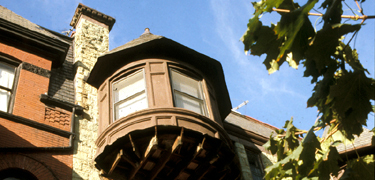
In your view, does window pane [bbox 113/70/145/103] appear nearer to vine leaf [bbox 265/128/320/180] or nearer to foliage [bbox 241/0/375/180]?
foliage [bbox 241/0/375/180]

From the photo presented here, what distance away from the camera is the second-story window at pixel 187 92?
11.6 metres

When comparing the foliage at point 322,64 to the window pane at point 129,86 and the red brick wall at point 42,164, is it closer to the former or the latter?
the red brick wall at point 42,164

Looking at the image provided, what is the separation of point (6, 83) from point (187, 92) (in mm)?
5247

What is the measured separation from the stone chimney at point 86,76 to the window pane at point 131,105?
101 centimetres

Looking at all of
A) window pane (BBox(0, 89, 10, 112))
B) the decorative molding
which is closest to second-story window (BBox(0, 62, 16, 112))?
window pane (BBox(0, 89, 10, 112))

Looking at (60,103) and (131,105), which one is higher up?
(60,103)

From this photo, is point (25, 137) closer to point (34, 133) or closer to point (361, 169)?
point (34, 133)

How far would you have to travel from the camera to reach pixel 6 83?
11445 millimetres

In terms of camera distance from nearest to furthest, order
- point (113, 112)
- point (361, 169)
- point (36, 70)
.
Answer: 1. point (361, 169)
2. point (113, 112)
3. point (36, 70)

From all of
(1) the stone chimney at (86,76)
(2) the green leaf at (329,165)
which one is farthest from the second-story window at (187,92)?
(2) the green leaf at (329,165)

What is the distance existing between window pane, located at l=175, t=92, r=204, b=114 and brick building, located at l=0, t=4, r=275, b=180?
1.4 inches

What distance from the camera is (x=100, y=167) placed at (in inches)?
411

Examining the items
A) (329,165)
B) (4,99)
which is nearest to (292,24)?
(329,165)

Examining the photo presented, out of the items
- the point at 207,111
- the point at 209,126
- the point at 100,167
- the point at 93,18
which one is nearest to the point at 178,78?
the point at 207,111
